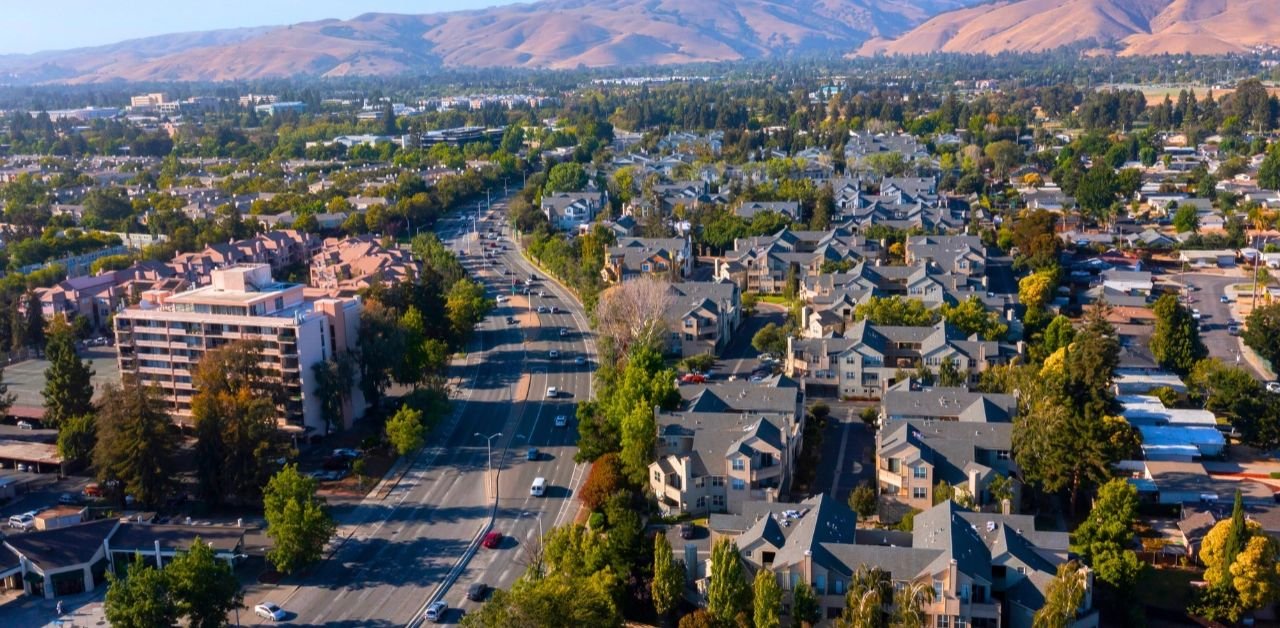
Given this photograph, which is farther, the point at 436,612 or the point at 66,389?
the point at 66,389

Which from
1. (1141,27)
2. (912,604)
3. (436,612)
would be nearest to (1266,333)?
(912,604)

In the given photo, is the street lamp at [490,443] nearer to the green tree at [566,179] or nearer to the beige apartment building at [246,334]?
the beige apartment building at [246,334]

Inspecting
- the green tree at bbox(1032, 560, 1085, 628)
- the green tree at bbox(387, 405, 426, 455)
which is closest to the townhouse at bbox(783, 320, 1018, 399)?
the green tree at bbox(387, 405, 426, 455)

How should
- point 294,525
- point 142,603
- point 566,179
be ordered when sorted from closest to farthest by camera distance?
point 142,603, point 294,525, point 566,179

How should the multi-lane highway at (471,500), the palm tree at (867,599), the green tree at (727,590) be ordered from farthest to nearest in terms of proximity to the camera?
the multi-lane highway at (471,500) → the green tree at (727,590) → the palm tree at (867,599)

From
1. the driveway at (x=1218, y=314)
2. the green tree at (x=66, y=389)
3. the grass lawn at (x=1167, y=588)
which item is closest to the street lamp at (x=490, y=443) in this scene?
the green tree at (x=66, y=389)

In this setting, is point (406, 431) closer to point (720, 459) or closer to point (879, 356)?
point (720, 459)

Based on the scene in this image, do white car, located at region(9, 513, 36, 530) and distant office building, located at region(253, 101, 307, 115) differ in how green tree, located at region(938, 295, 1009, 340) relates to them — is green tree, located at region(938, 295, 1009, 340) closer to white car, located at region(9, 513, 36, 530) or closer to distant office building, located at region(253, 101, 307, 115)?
white car, located at region(9, 513, 36, 530)

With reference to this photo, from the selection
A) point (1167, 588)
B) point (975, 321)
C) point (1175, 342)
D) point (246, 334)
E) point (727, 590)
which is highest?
point (246, 334)
